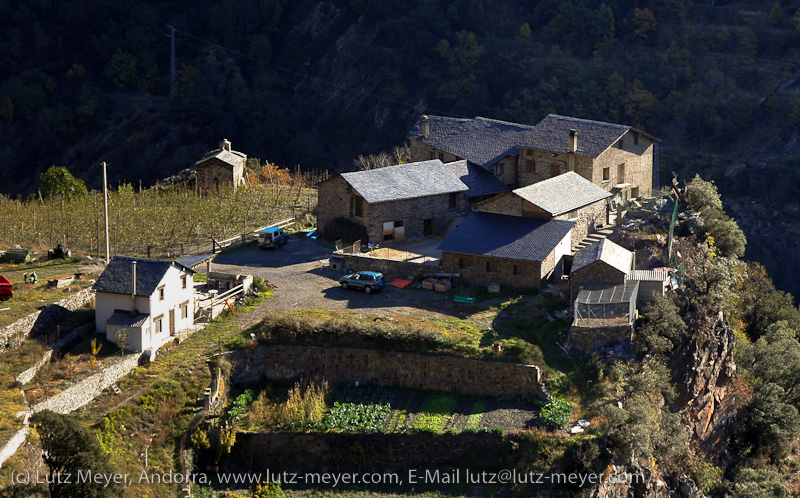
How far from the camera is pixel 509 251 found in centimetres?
4519

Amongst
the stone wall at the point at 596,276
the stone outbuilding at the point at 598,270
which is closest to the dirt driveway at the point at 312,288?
the stone wall at the point at 596,276

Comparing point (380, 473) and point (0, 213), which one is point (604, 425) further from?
point (0, 213)

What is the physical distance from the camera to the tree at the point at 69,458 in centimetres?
2884

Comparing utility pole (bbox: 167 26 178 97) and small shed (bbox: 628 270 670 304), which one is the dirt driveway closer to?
small shed (bbox: 628 270 670 304)

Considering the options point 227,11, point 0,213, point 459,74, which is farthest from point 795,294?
point 227,11

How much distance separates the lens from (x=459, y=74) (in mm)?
104125

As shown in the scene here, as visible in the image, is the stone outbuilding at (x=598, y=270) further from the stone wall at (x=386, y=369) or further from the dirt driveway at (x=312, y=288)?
the stone wall at (x=386, y=369)

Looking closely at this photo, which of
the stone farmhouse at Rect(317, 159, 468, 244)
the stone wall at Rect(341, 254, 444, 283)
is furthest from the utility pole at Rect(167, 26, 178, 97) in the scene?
the stone wall at Rect(341, 254, 444, 283)

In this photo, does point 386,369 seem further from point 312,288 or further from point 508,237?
point 508,237

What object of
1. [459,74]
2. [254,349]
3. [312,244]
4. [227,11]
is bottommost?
[254,349]

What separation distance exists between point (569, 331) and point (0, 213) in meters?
34.3

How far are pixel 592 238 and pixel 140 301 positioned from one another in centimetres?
2343

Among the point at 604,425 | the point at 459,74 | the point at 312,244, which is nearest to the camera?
the point at 604,425

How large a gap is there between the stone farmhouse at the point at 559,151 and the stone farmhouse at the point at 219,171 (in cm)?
1355
